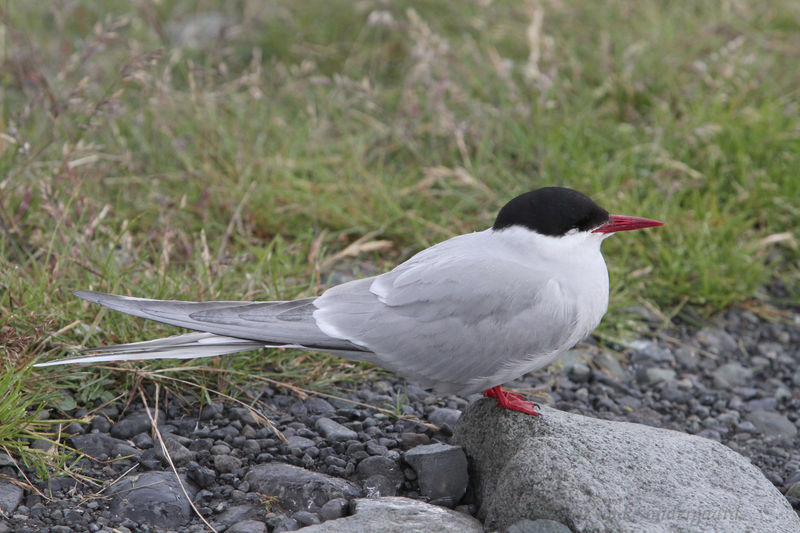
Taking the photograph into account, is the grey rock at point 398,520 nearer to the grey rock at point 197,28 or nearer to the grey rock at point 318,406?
the grey rock at point 318,406

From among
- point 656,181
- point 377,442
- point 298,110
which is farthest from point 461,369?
point 298,110

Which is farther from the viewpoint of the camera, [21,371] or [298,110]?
[298,110]

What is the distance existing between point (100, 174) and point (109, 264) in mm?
1180

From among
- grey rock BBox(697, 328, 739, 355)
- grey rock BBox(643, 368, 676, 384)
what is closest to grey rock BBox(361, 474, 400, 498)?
grey rock BBox(643, 368, 676, 384)

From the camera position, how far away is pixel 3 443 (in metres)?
2.40

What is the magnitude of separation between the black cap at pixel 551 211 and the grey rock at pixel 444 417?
2.35 feet

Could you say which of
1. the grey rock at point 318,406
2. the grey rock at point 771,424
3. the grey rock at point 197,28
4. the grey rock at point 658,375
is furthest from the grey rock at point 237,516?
the grey rock at point 197,28

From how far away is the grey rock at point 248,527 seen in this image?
7.49 ft

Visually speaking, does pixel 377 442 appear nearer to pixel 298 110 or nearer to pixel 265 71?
pixel 298 110

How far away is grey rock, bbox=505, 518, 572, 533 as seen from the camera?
215 centimetres

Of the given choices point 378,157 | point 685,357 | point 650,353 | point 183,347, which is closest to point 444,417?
point 183,347

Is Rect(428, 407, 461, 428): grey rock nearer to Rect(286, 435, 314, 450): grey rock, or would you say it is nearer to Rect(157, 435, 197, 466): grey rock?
Rect(286, 435, 314, 450): grey rock

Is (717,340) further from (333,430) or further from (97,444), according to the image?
(97,444)

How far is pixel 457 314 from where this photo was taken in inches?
99.3
